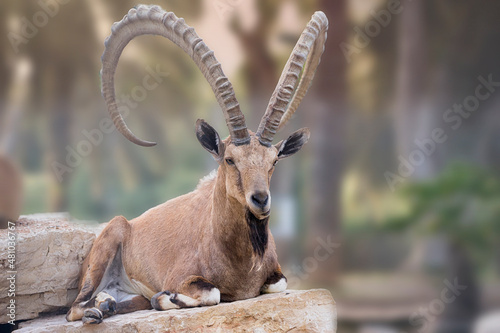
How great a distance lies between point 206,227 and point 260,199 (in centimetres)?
95

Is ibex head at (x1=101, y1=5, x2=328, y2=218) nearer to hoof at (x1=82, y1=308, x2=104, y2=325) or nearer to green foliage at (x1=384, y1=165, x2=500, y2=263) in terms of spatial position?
hoof at (x1=82, y1=308, x2=104, y2=325)

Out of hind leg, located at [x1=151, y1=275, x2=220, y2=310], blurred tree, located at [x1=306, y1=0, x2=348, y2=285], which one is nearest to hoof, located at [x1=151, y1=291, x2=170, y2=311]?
hind leg, located at [x1=151, y1=275, x2=220, y2=310]

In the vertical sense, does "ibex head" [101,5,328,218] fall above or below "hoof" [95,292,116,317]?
above

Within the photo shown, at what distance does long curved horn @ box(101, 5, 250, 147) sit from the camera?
12.8 feet

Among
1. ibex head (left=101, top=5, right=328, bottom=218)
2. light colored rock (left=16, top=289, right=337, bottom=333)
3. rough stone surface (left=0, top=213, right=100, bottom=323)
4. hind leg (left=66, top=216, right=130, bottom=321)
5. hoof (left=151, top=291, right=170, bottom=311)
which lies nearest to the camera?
ibex head (left=101, top=5, right=328, bottom=218)

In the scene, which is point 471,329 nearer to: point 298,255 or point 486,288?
point 486,288

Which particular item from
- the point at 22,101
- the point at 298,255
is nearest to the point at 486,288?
the point at 298,255

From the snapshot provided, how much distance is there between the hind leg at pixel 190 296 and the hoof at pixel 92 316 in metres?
0.41

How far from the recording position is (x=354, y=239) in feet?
23.4

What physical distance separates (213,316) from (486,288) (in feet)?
17.0

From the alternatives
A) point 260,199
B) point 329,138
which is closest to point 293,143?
point 260,199

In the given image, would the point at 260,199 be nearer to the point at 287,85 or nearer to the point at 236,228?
the point at 236,228

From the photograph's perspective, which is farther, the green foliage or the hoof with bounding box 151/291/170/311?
the green foliage

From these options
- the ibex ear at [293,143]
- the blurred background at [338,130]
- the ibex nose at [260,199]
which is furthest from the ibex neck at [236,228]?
the blurred background at [338,130]
